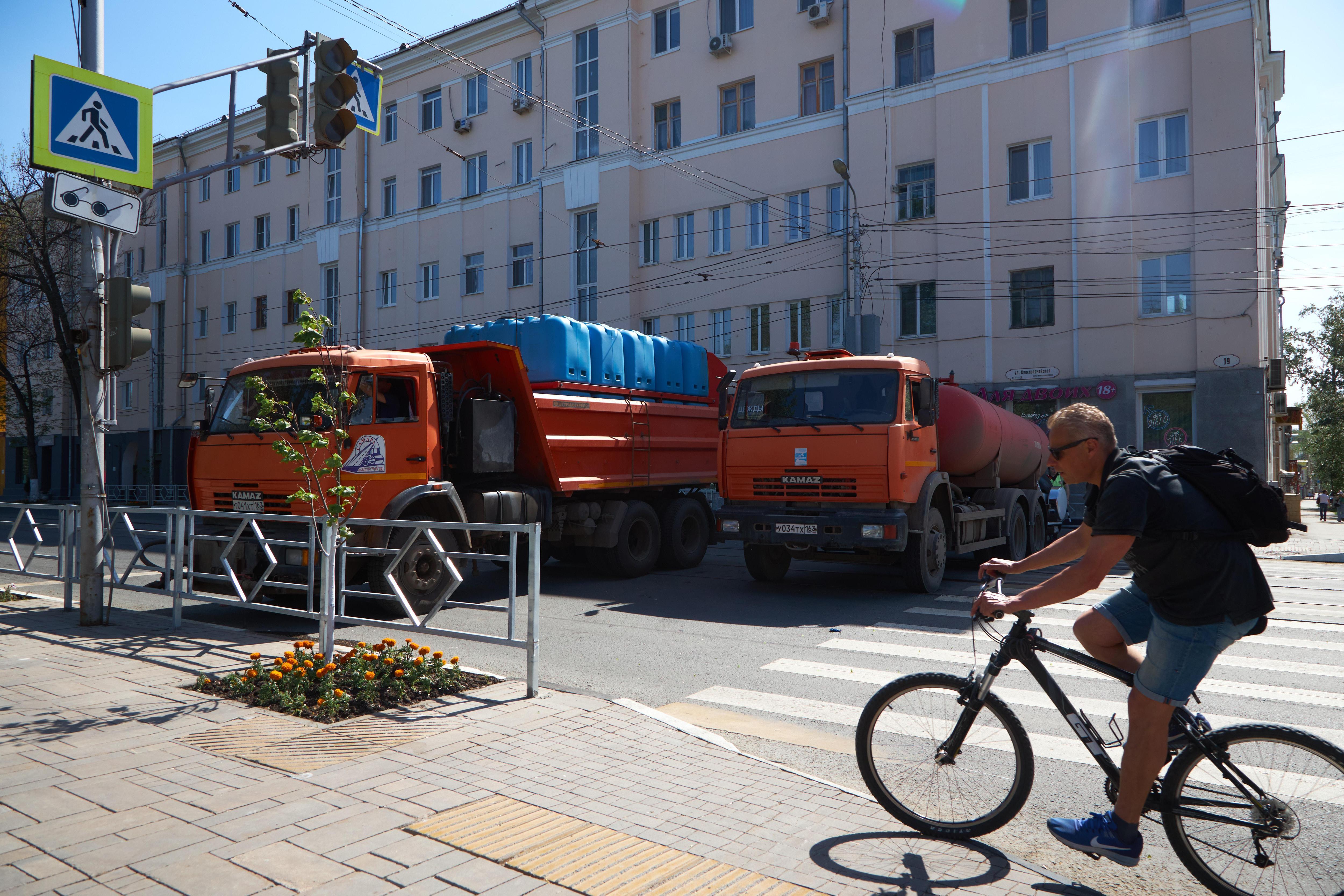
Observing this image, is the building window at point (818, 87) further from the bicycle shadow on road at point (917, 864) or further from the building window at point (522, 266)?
the bicycle shadow on road at point (917, 864)

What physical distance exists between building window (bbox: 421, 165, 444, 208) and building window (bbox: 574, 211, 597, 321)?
749 centimetres

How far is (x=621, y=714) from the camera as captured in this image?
18.8ft

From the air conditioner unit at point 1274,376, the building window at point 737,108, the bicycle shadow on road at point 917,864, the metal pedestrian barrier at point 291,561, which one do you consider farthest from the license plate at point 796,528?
the building window at point 737,108

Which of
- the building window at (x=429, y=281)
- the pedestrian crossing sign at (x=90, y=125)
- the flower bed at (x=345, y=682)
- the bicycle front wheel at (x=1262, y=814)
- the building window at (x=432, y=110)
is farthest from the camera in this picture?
the building window at (x=429, y=281)

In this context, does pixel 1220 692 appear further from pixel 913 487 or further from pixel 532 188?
pixel 532 188

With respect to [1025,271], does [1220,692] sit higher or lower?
lower

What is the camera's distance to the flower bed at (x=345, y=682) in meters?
5.70

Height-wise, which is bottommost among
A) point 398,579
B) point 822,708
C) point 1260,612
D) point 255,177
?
point 822,708

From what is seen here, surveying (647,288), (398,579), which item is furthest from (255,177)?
(398,579)

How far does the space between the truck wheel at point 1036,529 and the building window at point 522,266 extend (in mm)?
21986

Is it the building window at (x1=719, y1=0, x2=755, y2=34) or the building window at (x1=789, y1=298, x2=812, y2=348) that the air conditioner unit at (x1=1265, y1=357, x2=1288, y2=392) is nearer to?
the building window at (x1=789, y1=298, x2=812, y2=348)

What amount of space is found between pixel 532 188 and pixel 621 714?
30365 millimetres

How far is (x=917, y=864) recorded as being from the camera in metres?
3.67

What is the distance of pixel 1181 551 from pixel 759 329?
85.8 feet
